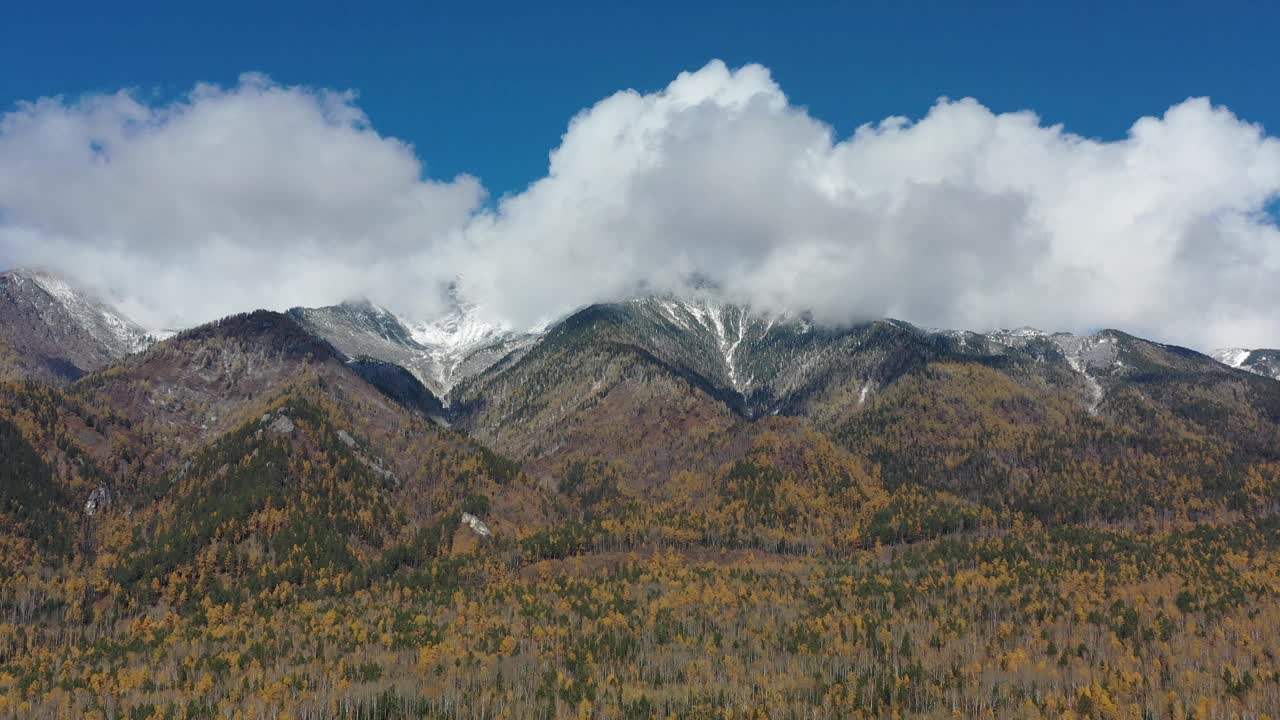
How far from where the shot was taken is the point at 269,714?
177125 millimetres

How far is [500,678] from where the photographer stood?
7805 inches

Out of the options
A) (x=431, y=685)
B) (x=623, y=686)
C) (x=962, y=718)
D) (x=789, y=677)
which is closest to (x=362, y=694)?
(x=431, y=685)

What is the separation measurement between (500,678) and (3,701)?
11197cm

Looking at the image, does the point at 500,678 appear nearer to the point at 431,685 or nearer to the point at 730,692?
the point at 431,685

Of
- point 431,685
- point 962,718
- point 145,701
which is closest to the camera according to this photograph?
point 962,718

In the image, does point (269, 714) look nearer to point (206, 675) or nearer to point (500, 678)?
point (206, 675)

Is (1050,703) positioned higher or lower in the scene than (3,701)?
higher

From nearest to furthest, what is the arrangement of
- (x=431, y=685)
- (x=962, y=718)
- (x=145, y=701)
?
1. (x=962, y=718)
2. (x=145, y=701)
3. (x=431, y=685)

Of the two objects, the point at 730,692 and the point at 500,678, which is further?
the point at 500,678

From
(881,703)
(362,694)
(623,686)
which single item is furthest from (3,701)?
(881,703)

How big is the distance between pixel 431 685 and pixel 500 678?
16.5 metres

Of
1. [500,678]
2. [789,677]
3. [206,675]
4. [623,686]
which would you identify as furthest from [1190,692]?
[206,675]

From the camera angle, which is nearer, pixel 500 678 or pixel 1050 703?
pixel 1050 703

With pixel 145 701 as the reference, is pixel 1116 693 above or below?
above
